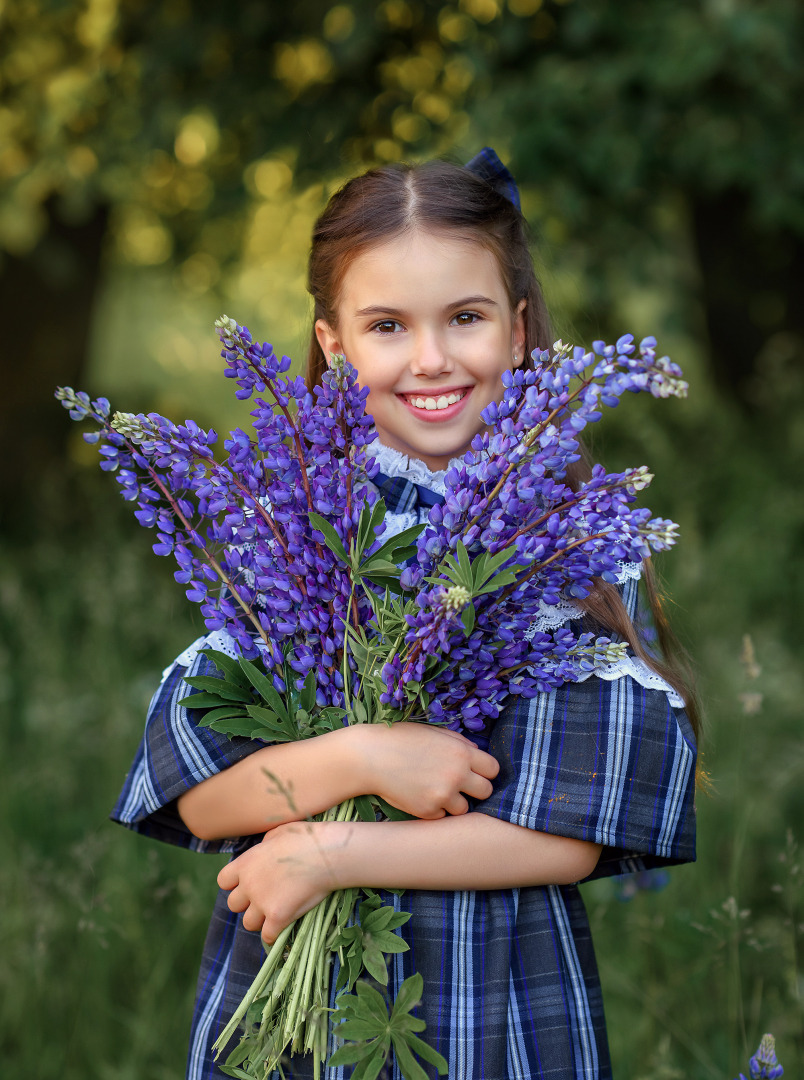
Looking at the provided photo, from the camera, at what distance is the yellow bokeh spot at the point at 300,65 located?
4320 mm

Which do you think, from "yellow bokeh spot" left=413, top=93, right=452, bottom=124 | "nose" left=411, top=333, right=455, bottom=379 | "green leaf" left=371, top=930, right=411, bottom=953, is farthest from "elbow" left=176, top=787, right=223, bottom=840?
"yellow bokeh spot" left=413, top=93, right=452, bottom=124

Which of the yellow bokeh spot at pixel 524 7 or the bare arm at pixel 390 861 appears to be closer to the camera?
the bare arm at pixel 390 861

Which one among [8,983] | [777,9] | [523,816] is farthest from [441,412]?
[777,9]

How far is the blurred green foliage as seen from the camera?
253cm

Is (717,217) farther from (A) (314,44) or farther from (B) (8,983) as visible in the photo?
(B) (8,983)

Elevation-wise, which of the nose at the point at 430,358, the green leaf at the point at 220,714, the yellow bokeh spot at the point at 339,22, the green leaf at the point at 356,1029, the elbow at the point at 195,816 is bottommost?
the green leaf at the point at 356,1029

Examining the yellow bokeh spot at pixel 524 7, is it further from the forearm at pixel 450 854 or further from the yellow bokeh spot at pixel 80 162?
the forearm at pixel 450 854

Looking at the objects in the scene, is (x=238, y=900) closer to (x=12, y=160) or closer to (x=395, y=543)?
(x=395, y=543)

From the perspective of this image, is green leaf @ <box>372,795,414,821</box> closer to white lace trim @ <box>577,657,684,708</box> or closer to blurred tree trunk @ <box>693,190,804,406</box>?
white lace trim @ <box>577,657,684,708</box>

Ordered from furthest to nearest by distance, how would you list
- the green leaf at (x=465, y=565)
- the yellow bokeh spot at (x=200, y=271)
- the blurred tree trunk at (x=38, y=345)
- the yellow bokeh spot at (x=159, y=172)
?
the yellow bokeh spot at (x=200, y=271) → the blurred tree trunk at (x=38, y=345) → the yellow bokeh spot at (x=159, y=172) → the green leaf at (x=465, y=565)

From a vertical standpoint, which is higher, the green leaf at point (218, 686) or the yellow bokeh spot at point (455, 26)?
the yellow bokeh spot at point (455, 26)

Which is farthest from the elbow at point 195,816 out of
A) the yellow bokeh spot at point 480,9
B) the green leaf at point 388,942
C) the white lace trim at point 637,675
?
the yellow bokeh spot at point 480,9

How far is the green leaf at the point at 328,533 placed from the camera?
135cm

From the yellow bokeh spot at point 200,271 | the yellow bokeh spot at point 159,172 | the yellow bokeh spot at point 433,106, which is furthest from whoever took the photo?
the yellow bokeh spot at point 200,271
